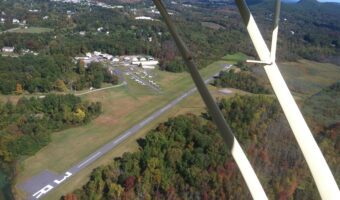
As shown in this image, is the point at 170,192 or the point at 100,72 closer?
the point at 170,192

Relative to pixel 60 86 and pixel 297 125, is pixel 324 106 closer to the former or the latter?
pixel 60 86

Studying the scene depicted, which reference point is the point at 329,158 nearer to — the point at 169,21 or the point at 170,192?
the point at 170,192

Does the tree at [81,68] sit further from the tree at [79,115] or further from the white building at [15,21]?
the white building at [15,21]

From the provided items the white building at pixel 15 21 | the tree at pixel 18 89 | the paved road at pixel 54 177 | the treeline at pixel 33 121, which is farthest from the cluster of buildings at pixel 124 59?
the white building at pixel 15 21

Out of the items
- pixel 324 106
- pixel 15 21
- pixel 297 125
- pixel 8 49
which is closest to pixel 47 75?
pixel 8 49

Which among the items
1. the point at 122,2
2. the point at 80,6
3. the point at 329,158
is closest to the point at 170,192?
the point at 329,158

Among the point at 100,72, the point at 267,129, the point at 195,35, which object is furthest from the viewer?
the point at 195,35
